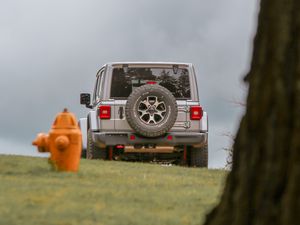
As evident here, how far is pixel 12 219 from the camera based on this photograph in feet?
23.0

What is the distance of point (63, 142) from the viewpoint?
1078 cm

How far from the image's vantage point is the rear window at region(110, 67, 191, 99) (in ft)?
54.3

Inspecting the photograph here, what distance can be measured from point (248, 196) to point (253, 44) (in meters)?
1.08

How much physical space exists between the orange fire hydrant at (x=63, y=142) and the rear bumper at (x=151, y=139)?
17.6 feet

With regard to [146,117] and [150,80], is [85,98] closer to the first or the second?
[150,80]

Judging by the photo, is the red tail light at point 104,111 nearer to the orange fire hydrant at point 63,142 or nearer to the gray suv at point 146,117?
the gray suv at point 146,117

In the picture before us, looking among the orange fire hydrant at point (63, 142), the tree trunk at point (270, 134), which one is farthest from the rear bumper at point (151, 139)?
the tree trunk at point (270, 134)

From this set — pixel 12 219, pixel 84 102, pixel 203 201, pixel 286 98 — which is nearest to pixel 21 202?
pixel 12 219

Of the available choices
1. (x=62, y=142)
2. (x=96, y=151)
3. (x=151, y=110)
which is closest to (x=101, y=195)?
(x=62, y=142)

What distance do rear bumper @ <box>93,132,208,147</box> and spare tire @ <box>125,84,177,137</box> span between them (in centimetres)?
41

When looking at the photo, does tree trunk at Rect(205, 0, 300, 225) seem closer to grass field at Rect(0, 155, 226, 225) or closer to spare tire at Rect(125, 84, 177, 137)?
grass field at Rect(0, 155, 226, 225)

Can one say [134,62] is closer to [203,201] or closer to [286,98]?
[203,201]

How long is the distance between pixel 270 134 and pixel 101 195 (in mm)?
3872

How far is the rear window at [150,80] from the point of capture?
16562 millimetres
